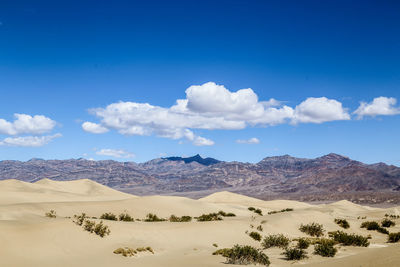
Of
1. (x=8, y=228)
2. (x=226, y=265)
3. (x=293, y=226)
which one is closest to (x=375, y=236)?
(x=293, y=226)

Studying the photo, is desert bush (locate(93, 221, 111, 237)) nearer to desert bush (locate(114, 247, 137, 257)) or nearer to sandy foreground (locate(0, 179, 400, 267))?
sandy foreground (locate(0, 179, 400, 267))

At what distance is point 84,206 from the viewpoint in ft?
108

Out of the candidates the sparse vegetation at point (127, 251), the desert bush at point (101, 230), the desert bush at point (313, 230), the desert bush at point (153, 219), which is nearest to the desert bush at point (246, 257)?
the sparse vegetation at point (127, 251)

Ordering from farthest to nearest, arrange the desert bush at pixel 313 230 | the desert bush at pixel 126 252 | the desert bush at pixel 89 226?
the desert bush at pixel 313 230, the desert bush at pixel 89 226, the desert bush at pixel 126 252

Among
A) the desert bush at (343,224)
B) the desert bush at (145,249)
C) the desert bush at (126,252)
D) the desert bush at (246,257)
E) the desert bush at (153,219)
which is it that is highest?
the desert bush at (246,257)

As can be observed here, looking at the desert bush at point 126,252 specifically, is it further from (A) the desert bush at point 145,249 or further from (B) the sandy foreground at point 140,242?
(A) the desert bush at point 145,249

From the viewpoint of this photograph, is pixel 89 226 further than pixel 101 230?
No

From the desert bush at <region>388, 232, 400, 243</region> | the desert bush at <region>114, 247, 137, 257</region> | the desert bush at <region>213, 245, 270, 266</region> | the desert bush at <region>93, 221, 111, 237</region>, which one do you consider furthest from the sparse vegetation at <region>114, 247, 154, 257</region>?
the desert bush at <region>388, 232, 400, 243</region>

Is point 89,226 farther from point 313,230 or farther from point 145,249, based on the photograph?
point 313,230

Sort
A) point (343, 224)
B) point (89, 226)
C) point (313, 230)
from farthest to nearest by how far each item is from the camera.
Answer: point (343, 224) < point (313, 230) < point (89, 226)

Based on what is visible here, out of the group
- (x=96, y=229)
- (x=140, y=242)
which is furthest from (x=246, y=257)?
(x=96, y=229)

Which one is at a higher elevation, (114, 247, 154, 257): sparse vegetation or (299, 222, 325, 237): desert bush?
(114, 247, 154, 257): sparse vegetation

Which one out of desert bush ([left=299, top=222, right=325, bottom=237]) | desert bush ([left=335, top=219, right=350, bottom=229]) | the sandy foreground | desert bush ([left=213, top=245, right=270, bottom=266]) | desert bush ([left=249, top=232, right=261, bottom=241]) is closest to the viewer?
the sandy foreground

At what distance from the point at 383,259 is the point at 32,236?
45.8ft
